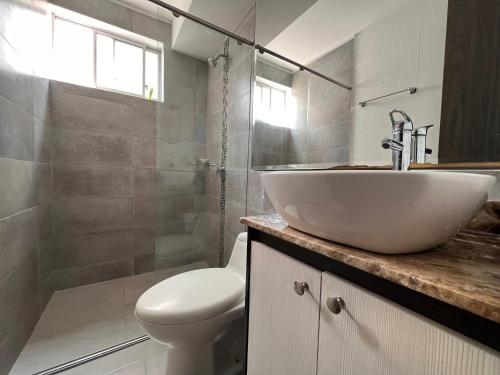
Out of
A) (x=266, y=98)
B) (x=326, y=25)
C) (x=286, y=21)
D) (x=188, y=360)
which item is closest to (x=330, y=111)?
(x=326, y=25)

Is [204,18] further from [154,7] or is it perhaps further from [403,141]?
[403,141]

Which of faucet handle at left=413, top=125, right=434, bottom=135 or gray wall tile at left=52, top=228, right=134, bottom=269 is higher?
faucet handle at left=413, top=125, right=434, bottom=135

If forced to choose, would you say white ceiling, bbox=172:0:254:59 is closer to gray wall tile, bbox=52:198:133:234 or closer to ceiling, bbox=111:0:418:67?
ceiling, bbox=111:0:418:67

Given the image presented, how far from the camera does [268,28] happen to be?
1.36 m

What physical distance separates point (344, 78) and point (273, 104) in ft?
1.55

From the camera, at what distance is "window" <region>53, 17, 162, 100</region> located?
6.05 feet

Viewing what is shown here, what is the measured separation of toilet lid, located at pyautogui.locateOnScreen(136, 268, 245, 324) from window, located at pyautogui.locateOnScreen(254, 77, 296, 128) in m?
0.92

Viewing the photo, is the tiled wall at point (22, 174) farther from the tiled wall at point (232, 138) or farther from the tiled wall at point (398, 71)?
the tiled wall at point (398, 71)

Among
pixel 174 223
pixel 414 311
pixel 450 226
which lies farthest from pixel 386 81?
pixel 174 223

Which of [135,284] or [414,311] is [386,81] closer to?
[414,311]

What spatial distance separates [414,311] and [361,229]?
5.9 inches

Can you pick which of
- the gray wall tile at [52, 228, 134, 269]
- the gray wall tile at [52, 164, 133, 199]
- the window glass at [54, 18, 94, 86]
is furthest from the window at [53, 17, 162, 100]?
the gray wall tile at [52, 228, 134, 269]

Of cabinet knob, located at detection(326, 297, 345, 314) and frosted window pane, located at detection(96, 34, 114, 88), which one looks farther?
frosted window pane, located at detection(96, 34, 114, 88)

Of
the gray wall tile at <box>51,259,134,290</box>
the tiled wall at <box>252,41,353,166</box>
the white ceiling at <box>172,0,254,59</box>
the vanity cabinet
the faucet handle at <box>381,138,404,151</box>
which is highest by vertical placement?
the white ceiling at <box>172,0,254,59</box>
